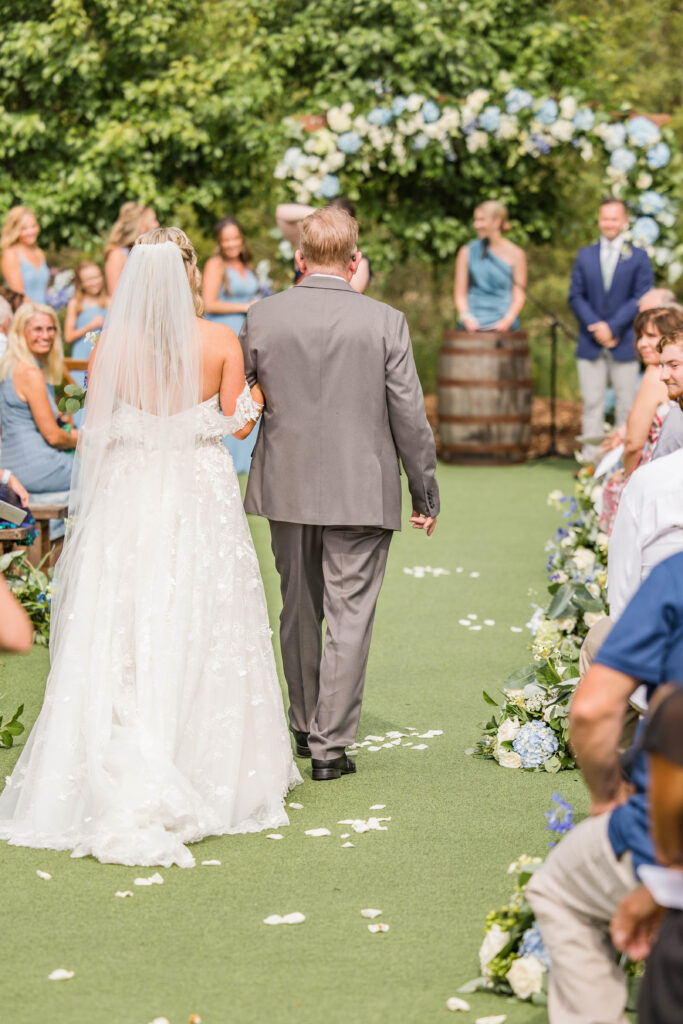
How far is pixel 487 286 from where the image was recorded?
12.4 m

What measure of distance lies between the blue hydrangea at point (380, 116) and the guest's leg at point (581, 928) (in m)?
10.8

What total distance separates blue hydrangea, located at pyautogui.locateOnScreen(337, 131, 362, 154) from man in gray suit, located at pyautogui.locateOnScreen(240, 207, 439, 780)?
8160 millimetres

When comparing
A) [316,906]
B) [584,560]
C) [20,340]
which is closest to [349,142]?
[20,340]

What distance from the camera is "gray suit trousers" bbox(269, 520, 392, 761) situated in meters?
4.86

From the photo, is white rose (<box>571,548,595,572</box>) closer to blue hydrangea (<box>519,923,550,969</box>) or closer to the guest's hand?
the guest's hand

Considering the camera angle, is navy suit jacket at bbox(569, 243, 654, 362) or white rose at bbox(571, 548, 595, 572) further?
navy suit jacket at bbox(569, 243, 654, 362)

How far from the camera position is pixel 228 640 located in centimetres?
446

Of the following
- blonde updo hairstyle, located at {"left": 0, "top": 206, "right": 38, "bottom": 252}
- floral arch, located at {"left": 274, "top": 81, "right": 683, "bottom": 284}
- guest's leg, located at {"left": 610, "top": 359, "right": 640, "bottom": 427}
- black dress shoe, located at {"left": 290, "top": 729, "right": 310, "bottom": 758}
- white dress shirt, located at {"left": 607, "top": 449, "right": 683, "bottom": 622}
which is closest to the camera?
white dress shirt, located at {"left": 607, "top": 449, "right": 683, "bottom": 622}

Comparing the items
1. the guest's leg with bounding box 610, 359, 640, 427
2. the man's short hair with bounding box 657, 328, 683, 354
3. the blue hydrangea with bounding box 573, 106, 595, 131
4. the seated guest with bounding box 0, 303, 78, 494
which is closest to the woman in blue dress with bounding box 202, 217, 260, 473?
the guest's leg with bounding box 610, 359, 640, 427

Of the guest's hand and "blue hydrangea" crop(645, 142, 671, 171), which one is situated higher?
"blue hydrangea" crop(645, 142, 671, 171)

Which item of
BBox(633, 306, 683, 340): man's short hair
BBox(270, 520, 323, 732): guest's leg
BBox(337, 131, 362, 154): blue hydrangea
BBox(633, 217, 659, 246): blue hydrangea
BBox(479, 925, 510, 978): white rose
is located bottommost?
BBox(479, 925, 510, 978): white rose

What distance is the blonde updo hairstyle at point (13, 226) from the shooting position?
10562 millimetres

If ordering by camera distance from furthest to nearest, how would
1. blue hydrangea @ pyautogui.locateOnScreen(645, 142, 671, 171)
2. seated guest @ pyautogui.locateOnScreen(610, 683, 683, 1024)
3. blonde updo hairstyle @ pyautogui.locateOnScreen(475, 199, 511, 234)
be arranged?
blue hydrangea @ pyautogui.locateOnScreen(645, 142, 671, 171)
blonde updo hairstyle @ pyautogui.locateOnScreen(475, 199, 511, 234)
seated guest @ pyautogui.locateOnScreen(610, 683, 683, 1024)

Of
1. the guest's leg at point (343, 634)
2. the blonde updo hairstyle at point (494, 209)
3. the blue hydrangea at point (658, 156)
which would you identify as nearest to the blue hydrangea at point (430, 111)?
the blonde updo hairstyle at point (494, 209)
